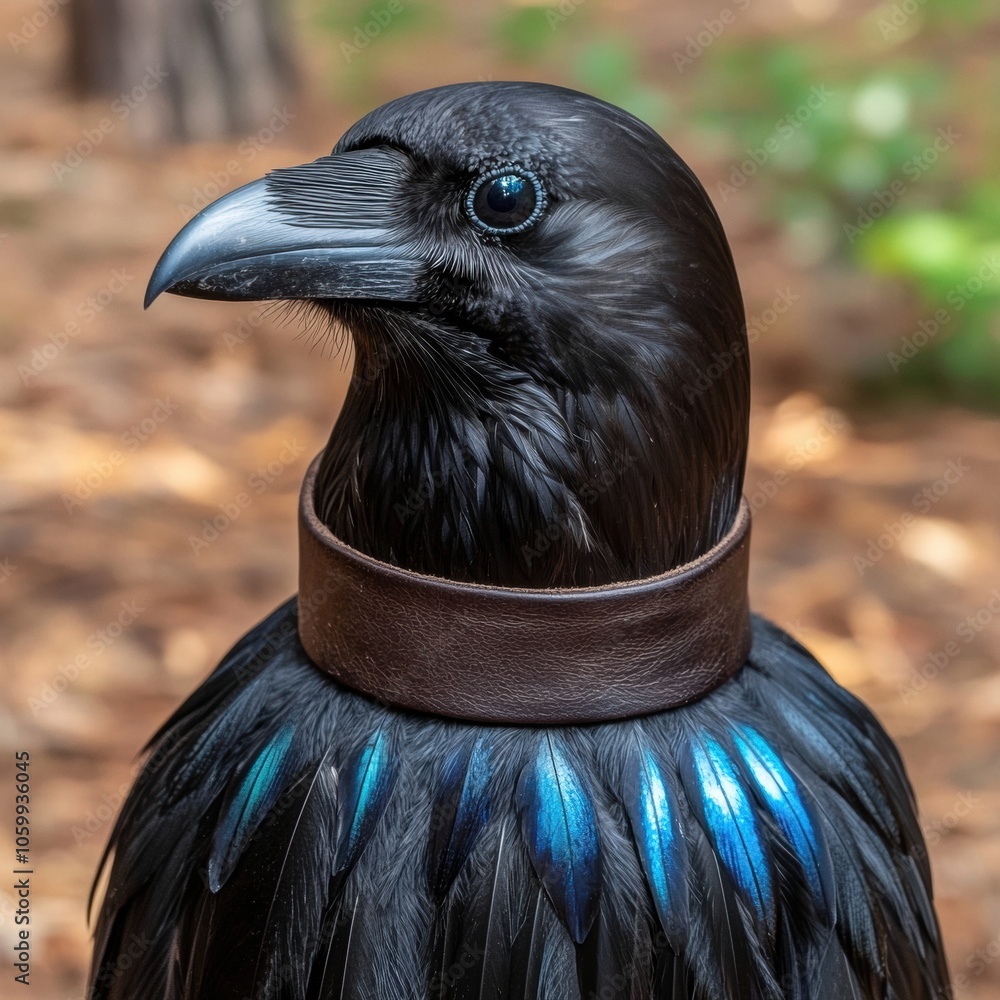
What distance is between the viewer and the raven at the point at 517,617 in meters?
1.26

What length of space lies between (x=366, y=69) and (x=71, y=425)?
2.69 metres

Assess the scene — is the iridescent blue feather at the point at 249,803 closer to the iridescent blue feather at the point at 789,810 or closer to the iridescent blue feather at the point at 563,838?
the iridescent blue feather at the point at 563,838

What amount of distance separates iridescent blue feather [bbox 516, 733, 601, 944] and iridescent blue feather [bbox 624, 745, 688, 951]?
0.04 m

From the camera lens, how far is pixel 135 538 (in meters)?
3.57

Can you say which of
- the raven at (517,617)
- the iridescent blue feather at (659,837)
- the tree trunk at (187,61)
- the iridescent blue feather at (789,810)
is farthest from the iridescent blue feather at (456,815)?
the tree trunk at (187,61)

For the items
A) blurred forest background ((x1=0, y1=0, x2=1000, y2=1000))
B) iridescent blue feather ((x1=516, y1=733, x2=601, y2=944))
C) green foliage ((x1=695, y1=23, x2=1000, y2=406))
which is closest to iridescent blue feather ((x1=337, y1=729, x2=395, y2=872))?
iridescent blue feather ((x1=516, y1=733, x2=601, y2=944))

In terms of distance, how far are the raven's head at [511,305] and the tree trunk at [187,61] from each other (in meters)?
4.20

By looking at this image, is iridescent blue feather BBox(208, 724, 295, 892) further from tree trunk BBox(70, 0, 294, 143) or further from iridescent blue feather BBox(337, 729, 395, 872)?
tree trunk BBox(70, 0, 294, 143)

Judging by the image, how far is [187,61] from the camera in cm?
524

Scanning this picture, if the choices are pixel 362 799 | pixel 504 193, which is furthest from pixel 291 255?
pixel 362 799

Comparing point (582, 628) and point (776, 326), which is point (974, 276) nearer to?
point (776, 326)

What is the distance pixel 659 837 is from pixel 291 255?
2.08ft

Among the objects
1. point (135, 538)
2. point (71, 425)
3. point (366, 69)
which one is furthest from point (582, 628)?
point (366, 69)

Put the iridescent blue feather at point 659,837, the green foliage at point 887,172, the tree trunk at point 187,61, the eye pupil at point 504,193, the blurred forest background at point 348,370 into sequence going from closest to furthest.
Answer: the eye pupil at point 504,193, the iridescent blue feather at point 659,837, the blurred forest background at point 348,370, the green foliage at point 887,172, the tree trunk at point 187,61
